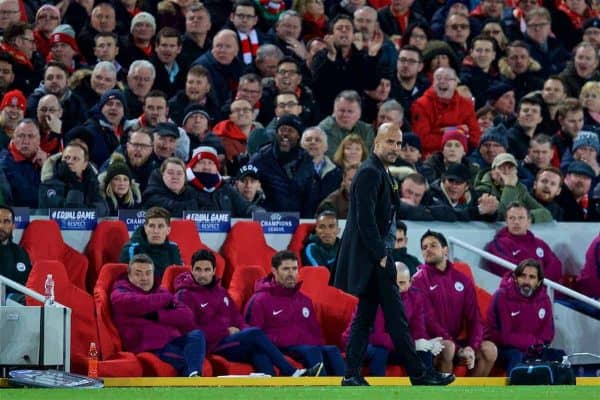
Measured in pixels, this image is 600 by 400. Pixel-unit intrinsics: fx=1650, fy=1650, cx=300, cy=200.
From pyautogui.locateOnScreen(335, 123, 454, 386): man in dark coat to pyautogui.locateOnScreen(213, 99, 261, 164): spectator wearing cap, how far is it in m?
4.19

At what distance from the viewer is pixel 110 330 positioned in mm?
12578

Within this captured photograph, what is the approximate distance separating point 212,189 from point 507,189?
2.80 metres

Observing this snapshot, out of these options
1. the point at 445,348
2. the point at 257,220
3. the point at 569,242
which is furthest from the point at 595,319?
the point at 257,220

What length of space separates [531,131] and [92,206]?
542cm

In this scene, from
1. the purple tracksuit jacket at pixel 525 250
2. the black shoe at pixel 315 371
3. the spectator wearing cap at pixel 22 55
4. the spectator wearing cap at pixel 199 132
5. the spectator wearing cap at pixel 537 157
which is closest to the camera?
the black shoe at pixel 315 371

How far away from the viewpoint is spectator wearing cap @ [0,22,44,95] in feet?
51.4

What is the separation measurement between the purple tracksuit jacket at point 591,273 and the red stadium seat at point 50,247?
449cm

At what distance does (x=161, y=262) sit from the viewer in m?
13.3

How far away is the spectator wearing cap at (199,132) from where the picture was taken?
587 inches

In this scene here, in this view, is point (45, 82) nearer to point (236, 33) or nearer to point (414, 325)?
point (236, 33)

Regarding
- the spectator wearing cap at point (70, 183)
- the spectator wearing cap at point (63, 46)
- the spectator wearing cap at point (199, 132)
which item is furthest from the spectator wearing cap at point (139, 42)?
the spectator wearing cap at point (70, 183)

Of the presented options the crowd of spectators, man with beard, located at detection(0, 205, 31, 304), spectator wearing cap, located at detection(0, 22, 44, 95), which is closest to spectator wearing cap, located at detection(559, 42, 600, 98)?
the crowd of spectators

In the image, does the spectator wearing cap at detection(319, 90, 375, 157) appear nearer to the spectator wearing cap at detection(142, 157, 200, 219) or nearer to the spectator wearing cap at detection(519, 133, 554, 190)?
the spectator wearing cap at detection(519, 133, 554, 190)

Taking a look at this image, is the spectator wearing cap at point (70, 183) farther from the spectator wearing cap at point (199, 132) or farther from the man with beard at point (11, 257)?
the spectator wearing cap at point (199, 132)
